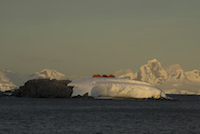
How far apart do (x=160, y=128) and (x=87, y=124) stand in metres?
13.0

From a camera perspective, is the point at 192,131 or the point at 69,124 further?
the point at 69,124

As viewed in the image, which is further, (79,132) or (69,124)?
(69,124)

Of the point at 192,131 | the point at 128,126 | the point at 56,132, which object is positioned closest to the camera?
the point at 56,132

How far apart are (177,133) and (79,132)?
1493 centimetres

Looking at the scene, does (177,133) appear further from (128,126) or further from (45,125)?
(45,125)

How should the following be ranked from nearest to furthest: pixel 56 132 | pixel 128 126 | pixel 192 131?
1. pixel 56 132
2. pixel 192 131
3. pixel 128 126

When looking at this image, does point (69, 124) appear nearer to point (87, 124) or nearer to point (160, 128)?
point (87, 124)

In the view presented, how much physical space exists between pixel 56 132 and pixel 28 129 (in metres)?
5.62

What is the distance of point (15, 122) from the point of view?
245 feet

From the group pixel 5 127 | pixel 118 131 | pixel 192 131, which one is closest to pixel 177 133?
pixel 192 131

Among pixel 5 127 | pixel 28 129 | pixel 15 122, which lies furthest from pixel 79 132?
pixel 15 122

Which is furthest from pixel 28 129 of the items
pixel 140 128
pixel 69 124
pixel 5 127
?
pixel 140 128

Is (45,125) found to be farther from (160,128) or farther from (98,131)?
(160,128)

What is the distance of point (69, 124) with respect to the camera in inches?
2830
